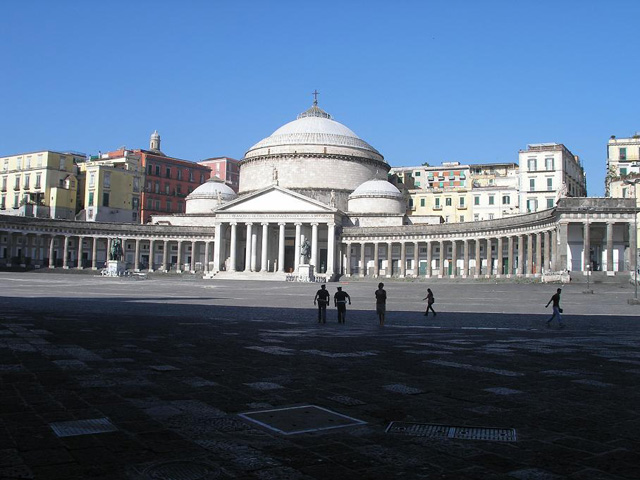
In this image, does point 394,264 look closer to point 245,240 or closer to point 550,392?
point 245,240

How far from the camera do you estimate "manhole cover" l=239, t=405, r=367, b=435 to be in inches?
277

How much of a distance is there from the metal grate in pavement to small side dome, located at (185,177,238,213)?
97802mm

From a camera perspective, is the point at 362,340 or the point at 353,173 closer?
the point at 362,340

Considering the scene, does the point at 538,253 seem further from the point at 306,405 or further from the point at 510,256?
the point at 306,405

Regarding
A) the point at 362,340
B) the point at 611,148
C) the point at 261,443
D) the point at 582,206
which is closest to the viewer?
the point at 261,443

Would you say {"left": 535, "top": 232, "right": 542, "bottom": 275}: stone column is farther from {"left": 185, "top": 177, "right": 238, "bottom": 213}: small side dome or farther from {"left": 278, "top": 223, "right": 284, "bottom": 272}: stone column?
{"left": 185, "top": 177, "right": 238, "bottom": 213}: small side dome

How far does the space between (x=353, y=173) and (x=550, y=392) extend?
311 ft

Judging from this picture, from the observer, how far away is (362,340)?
54.0 ft

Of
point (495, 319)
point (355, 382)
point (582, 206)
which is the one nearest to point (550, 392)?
point (355, 382)

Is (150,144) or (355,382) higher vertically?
(150,144)

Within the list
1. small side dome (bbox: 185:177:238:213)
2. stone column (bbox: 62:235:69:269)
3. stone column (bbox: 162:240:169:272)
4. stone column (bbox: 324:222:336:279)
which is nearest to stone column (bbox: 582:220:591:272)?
stone column (bbox: 324:222:336:279)

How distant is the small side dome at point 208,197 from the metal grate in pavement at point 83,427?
9780cm

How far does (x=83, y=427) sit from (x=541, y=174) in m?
85.2

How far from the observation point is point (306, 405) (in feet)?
27.0
